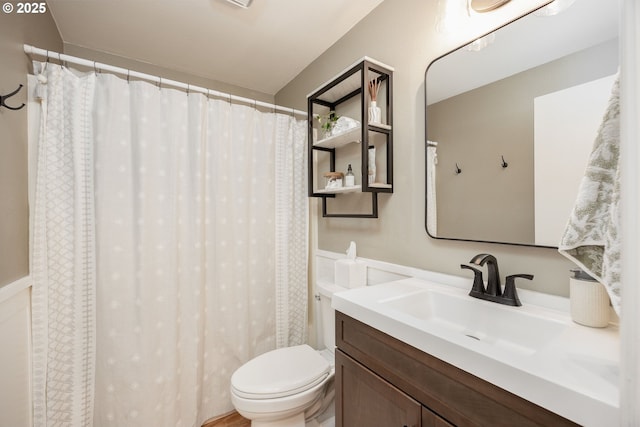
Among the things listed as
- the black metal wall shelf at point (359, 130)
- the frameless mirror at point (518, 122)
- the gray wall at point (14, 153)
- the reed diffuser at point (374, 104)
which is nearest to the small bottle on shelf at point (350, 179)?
the black metal wall shelf at point (359, 130)

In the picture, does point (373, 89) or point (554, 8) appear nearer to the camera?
point (554, 8)

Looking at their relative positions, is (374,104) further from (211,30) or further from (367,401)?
(367,401)

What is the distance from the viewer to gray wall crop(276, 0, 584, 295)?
0.98 meters

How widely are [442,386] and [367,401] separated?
331 mm

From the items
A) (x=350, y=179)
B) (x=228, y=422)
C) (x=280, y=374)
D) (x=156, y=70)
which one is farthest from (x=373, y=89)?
(x=228, y=422)

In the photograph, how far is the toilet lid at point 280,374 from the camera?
1225mm

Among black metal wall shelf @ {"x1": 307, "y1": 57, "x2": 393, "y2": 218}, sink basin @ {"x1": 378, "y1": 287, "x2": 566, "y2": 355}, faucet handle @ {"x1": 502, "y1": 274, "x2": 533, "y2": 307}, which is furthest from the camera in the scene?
black metal wall shelf @ {"x1": 307, "y1": 57, "x2": 393, "y2": 218}

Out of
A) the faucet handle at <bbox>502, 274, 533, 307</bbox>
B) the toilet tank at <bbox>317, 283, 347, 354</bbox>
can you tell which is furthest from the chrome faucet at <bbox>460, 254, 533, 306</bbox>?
the toilet tank at <bbox>317, 283, 347, 354</bbox>

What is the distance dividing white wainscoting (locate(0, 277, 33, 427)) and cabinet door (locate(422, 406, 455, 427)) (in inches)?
56.2

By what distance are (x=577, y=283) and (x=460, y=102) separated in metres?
0.80

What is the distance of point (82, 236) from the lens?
1.28 metres

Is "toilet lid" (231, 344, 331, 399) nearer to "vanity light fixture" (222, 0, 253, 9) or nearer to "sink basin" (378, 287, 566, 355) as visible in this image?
"sink basin" (378, 287, 566, 355)

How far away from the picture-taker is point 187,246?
1.56 m

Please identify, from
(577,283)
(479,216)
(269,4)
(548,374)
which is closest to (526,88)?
(479,216)
